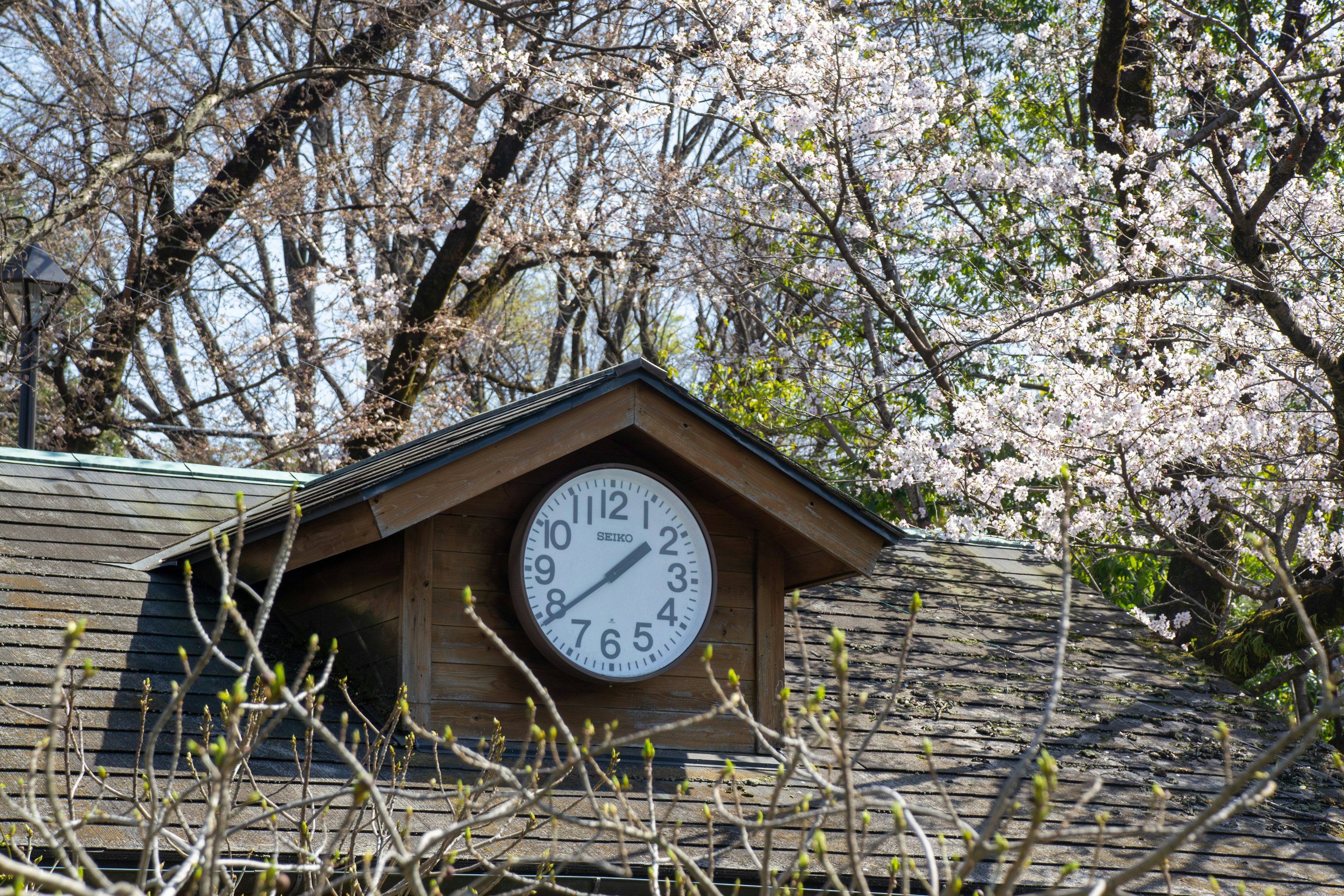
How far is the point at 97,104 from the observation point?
11.5 m

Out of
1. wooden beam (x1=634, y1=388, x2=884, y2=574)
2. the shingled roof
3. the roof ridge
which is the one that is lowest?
the shingled roof

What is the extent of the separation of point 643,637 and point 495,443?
3.16ft

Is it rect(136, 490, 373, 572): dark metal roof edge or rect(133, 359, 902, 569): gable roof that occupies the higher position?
rect(133, 359, 902, 569): gable roof

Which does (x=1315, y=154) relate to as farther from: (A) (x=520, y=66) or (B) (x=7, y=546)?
(B) (x=7, y=546)

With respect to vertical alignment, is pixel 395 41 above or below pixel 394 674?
above

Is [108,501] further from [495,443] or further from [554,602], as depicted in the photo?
[554,602]

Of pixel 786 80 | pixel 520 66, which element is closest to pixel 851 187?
pixel 786 80

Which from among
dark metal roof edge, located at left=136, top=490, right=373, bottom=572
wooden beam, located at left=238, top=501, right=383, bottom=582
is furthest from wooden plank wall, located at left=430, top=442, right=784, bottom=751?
dark metal roof edge, located at left=136, top=490, right=373, bottom=572

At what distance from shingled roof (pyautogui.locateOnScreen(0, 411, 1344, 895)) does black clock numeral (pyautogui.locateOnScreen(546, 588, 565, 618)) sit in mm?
749

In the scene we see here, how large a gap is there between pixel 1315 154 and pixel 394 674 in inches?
349

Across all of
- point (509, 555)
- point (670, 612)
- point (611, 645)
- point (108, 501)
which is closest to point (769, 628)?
point (670, 612)

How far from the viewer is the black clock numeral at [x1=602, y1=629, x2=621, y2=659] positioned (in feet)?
16.1

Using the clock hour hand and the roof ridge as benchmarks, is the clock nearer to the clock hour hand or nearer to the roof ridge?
the clock hour hand

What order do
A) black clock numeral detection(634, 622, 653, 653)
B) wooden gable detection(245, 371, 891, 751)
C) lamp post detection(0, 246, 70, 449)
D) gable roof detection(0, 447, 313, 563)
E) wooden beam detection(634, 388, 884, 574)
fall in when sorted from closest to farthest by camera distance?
wooden gable detection(245, 371, 891, 751) < black clock numeral detection(634, 622, 653, 653) < wooden beam detection(634, 388, 884, 574) < gable roof detection(0, 447, 313, 563) < lamp post detection(0, 246, 70, 449)
